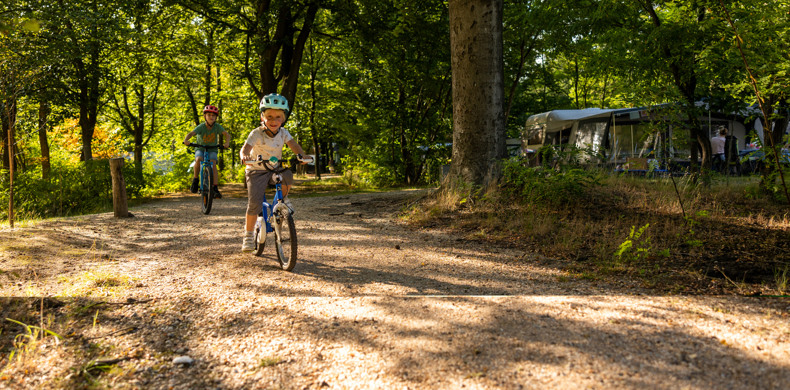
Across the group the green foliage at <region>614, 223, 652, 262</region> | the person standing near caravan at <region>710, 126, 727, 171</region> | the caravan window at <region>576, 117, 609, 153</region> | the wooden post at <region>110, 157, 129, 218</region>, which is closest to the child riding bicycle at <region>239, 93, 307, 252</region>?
the green foliage at <region>614, 223, 652, 262</region>

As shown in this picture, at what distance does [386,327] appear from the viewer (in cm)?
344

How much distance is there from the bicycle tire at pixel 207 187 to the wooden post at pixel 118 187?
55.4 inches

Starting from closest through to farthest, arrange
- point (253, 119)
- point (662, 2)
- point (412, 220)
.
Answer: point (412, 220) < point (662, 2) < point (253, 119)

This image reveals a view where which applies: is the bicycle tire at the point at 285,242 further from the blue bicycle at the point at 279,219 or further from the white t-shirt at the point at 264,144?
the white t-shirt at the point at 264,144

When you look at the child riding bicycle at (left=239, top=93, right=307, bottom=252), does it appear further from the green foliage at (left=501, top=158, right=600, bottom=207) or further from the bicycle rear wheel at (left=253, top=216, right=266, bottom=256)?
the green foliage at (left=501, top=158, right=600, bottom=207)

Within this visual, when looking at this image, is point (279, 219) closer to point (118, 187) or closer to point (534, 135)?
point (118, 187)

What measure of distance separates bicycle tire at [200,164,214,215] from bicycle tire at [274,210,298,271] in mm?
4778

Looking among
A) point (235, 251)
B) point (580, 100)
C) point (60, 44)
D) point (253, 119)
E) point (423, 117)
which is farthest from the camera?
point (580, 100)

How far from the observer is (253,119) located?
26.1 meters

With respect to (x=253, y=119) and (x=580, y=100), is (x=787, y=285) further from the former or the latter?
(x=580, y=100)

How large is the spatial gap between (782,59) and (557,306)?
4.37 metres

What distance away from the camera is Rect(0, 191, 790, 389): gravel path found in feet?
8.99

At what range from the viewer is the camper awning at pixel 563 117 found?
1864cm

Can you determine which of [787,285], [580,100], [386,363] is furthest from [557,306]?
[580,100]
